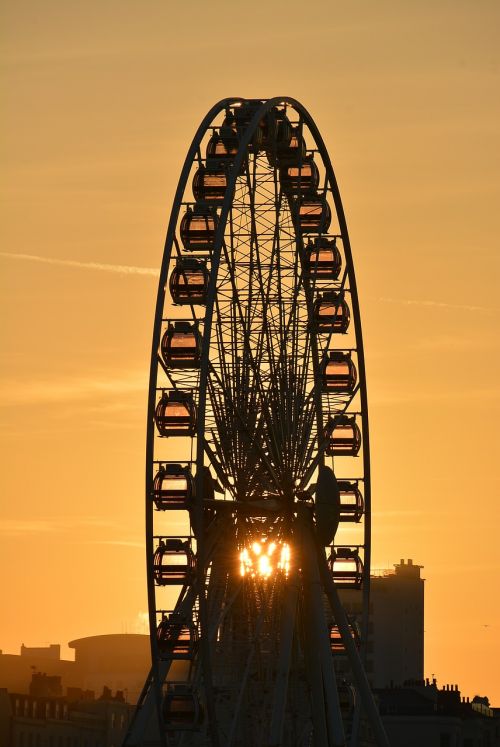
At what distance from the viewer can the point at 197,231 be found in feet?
282

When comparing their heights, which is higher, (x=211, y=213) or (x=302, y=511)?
(x=211, y=213)

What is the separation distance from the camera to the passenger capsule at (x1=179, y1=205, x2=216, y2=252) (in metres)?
85.8

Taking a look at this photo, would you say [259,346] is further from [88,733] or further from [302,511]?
[88,733]

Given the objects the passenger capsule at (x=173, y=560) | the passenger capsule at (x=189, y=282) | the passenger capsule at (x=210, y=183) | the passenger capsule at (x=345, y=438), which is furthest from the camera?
the passenger capsule at (x=345, y=438)

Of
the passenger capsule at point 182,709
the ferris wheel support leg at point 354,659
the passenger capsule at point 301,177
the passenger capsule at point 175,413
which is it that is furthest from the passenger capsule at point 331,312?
the passenger capsule at point 182,709

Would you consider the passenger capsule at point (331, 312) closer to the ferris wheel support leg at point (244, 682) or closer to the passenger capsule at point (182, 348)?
the passenger capsule at point (182, 348)

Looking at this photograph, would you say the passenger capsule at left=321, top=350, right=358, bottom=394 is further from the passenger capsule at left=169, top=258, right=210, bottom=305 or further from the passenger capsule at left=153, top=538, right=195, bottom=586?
the passenger capsule at left=153, top=538, right=195, bottom=586

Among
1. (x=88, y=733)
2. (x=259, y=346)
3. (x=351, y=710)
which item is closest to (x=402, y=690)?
(x=88, y=733)

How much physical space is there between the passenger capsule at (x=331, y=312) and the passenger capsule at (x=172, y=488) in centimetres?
1136

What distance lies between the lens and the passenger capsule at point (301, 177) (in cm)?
8925

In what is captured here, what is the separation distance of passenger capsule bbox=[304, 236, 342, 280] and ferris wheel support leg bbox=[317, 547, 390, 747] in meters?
10.6

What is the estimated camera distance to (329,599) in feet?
282

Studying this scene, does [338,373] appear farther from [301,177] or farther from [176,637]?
[176,637]

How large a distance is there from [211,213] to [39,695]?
93.2 meters
